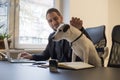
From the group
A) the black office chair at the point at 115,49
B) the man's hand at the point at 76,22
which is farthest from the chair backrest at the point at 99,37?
the man's hand at the point at 76,22

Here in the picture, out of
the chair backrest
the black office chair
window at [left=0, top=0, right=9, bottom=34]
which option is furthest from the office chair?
window at [left=0, top=0, right=9, bottom=34]

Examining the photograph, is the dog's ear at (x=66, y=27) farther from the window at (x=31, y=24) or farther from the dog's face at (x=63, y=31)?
the window at (x=31, y=24)

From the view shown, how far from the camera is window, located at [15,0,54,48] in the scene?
126 inches

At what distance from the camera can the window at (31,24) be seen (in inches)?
126

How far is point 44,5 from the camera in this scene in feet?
11.3

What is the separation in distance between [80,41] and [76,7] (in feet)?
5.63

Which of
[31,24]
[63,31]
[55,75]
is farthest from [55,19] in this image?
[55,75]

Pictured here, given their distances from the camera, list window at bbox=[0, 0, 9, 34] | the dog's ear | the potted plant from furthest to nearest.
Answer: window at bbox=[0, 0, 9, 34] < the potted plant < the dog's ear

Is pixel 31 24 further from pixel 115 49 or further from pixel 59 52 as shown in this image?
pixel 115 49

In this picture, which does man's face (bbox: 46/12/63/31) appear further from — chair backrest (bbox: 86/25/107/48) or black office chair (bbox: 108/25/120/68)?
black office chair (bbox: 108/25/120/68)

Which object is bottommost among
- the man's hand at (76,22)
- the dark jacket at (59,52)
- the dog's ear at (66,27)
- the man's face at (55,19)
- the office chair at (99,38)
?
the dark jacket at (59,52)

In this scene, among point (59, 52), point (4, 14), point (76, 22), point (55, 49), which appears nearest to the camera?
point (76, 22)

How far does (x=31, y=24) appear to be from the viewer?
10.9 feet

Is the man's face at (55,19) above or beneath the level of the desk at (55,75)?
above
